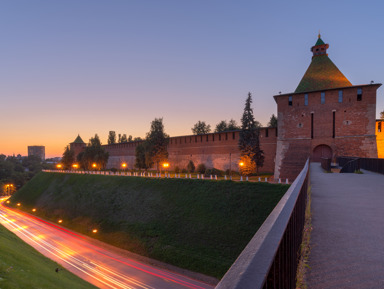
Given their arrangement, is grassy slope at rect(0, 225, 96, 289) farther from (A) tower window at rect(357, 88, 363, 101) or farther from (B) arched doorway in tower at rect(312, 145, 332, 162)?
(A) tower window at rect(357, 88, 363, 101)

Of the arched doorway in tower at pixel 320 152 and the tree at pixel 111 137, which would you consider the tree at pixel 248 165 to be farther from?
the tree at pixel 111 137

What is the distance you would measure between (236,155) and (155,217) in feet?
60.4

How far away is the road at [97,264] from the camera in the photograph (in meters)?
17.0

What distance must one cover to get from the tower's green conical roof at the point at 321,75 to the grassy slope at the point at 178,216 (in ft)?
55.8

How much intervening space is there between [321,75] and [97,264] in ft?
112

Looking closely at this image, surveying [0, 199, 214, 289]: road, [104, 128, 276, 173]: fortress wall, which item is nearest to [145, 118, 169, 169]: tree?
[104, 128, 276, 173]: fortress wall

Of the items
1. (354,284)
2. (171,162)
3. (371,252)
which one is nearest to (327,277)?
(354,284)

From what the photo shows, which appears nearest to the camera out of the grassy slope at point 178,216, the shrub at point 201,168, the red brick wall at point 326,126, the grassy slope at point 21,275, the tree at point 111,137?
the grassy slope at point 21,275

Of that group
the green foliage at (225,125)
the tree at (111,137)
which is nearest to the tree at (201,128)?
the green foliage at (225,125)

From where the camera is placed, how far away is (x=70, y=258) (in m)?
21.8

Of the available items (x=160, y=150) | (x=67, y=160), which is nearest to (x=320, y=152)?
(x=160, y=150)

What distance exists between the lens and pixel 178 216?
23344 millimetres

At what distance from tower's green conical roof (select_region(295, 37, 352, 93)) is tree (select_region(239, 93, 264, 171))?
23.8 feet

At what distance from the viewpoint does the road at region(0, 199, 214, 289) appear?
55.7ft
